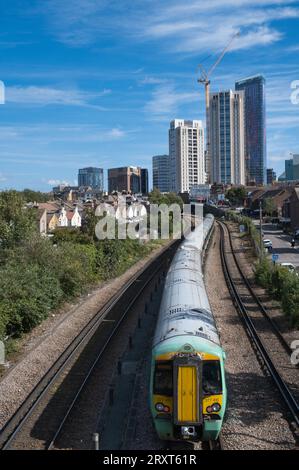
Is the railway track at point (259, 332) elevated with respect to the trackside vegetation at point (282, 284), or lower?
lower

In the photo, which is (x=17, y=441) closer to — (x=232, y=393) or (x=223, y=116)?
(x=232, y=393)

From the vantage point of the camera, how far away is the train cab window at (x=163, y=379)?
31.1ft

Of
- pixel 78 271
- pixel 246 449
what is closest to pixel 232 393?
pixel 246 449

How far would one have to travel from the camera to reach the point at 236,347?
16375mm

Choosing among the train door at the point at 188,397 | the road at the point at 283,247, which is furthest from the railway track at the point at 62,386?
the road at the point at 283,247

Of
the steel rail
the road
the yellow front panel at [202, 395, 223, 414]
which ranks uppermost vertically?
the yellow front panel at [202, 395, 223, 414]

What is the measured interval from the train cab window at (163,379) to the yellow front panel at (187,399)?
1.00 ft

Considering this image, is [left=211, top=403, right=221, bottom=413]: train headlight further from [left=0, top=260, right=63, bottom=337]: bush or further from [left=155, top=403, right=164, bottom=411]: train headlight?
[left=0, top=260, right=63, bottom=337]: bush

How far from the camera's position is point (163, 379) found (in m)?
9.57

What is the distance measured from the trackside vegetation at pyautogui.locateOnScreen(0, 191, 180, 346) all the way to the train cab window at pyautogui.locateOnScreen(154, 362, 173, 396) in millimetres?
8514

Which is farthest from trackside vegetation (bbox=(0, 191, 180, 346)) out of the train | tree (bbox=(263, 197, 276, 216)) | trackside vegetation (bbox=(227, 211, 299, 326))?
tree (bbox=(263, 197, 276, 216))

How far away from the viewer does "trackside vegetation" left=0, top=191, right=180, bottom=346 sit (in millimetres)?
19125

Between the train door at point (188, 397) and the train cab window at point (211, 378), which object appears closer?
the train door at point (188, 397)

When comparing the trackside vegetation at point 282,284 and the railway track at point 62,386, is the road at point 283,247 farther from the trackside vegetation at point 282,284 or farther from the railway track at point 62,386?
the railway track at point 62,386
